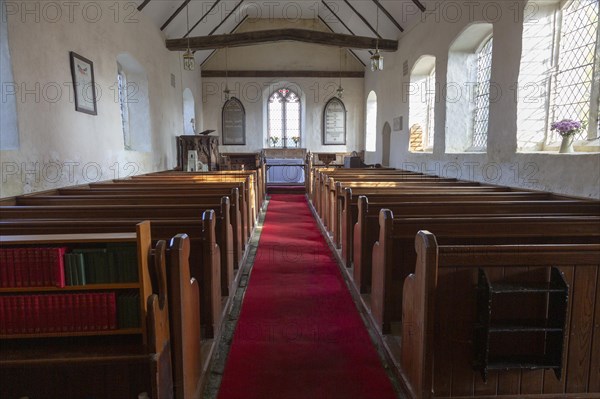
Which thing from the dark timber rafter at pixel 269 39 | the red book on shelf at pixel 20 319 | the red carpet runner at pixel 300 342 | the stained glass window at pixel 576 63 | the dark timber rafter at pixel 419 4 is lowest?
the red carpet runner at pixel 300 342

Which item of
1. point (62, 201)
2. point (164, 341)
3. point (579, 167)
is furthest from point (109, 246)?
point (579, 167)

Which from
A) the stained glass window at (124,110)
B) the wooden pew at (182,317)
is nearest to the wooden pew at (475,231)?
the wooden pew at (182,317)

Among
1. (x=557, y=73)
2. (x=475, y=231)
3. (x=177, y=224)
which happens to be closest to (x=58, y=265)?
(x=177, y=224)

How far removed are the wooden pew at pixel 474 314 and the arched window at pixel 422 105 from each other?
21.2 ft

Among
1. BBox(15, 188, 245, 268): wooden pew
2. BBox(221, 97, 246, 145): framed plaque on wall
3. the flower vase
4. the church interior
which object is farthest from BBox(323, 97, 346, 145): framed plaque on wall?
BBox(15, 188, 245, 268): wooden pew

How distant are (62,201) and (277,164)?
8429 mm

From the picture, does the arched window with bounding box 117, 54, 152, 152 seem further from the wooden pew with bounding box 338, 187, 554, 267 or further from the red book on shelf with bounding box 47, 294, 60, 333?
the red book on shelf with bounding box 47, 294, 60, 333

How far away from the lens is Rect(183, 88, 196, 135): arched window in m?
10.7

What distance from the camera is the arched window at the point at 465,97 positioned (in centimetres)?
605

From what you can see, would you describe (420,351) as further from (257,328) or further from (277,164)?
(277,164)

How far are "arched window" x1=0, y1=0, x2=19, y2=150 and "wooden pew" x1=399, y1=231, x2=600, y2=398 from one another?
3.57m

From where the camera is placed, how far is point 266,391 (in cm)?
189

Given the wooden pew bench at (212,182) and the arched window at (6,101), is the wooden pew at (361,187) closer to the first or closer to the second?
the wooden pew bench at (212,182)

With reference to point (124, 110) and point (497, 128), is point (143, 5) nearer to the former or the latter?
point (124, 110)
